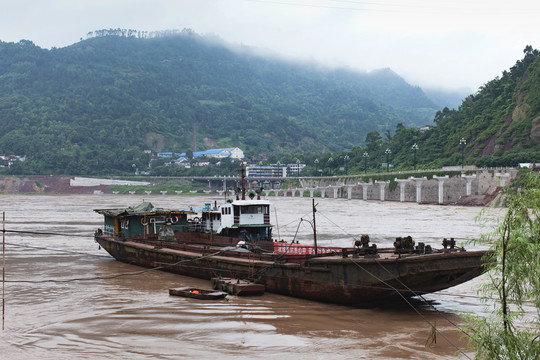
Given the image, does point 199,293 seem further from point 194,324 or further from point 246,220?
point 246,220

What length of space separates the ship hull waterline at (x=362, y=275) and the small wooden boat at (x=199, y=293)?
2310 millimetres

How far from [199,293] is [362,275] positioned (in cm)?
785

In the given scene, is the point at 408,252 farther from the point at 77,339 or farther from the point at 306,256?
the point at 77,339

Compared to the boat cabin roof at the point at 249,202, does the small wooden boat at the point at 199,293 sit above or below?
below

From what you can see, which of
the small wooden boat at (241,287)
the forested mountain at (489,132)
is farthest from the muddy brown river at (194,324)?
the forested mountain at (489,132)

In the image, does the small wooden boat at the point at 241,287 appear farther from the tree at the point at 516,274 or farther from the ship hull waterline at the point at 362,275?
the tree at the point at 516,274

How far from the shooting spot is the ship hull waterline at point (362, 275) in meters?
23.5

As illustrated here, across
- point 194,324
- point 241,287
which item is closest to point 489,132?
point 241,287

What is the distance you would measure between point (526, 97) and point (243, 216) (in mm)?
105181

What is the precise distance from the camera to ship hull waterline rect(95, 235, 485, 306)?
77.0 feet

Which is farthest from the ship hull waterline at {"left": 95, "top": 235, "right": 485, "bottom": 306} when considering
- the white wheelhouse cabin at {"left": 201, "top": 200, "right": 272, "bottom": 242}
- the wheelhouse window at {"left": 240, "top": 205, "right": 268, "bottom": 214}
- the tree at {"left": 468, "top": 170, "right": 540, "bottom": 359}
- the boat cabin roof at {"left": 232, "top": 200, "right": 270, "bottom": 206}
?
the tree at {"left": 468, "top": 170, "right": 540, "bottom": 359}

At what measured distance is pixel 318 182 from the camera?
185 m

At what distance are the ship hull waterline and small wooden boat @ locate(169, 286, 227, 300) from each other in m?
2.31

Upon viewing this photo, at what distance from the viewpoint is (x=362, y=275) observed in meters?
24.4
